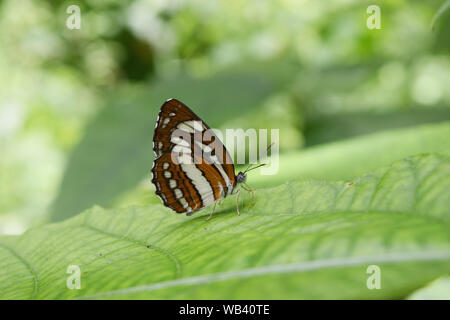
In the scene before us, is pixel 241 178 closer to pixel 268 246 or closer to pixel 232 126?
pixel 268 246

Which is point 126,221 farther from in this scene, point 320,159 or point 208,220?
point 320,159

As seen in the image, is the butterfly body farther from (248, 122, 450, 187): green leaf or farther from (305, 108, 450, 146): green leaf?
(305, 108, 450, 146): green leaf

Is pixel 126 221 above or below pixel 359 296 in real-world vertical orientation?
above

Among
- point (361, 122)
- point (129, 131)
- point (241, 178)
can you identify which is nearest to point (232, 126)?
point (361, 122)

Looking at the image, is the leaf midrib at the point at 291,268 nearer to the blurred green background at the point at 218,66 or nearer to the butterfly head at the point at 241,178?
the butterfly head at the point at 241,178

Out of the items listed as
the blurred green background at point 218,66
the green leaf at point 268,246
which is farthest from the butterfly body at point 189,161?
the blurred green background at point 218,66

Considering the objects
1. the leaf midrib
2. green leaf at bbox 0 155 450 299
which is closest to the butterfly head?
green leaf at bbox 0 155 450 299
